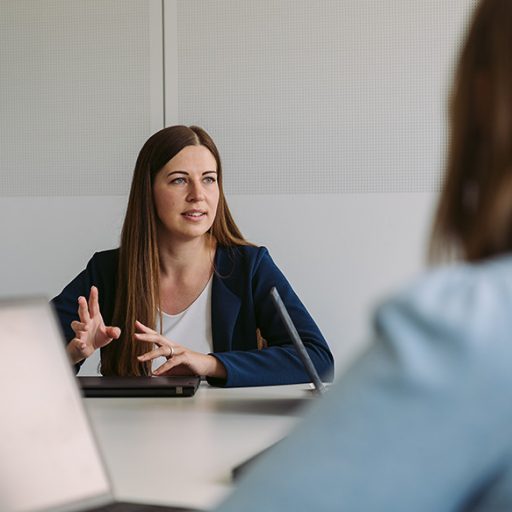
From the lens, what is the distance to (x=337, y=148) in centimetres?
429

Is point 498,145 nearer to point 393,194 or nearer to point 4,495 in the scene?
point 4,495

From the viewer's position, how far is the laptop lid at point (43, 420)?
1070 millimetres

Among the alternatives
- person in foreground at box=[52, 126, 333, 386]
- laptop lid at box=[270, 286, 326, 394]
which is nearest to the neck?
person in foreground at box=[52, 126, 333, 386]

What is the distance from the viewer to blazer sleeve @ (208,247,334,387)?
2617 mm

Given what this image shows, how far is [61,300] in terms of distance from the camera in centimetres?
310

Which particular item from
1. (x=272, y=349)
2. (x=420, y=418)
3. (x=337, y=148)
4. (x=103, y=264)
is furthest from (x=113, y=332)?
(x=420, y=418)

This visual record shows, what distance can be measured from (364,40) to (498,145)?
3.75 m

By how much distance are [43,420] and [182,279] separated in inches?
83.6

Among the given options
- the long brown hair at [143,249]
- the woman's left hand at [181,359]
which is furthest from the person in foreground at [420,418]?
the long brown hair at [143,249]

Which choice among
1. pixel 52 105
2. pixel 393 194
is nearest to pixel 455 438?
pixel 393 194

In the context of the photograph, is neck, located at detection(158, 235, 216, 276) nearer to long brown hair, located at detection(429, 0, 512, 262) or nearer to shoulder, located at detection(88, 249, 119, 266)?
shoulder, located at detection(88, 249, 119, 266)

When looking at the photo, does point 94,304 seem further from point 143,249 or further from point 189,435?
point 189,435

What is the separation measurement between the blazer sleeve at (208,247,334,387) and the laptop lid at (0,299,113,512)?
1483 mm

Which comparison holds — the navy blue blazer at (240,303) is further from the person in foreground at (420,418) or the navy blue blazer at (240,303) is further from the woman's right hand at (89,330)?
the person in foreground at (420,418)
